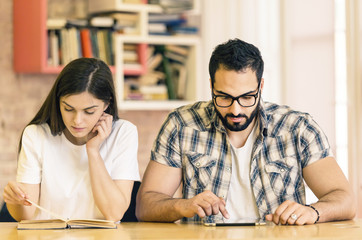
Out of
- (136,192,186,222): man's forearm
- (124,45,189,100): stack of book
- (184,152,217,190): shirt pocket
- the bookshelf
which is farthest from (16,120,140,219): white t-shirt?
(124,45,189,100): stack of book

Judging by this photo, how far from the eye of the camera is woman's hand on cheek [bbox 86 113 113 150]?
7.30 feet

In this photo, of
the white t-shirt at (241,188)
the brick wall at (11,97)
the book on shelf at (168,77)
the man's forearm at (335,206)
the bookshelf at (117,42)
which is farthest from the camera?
the book on shelf at (168,77)

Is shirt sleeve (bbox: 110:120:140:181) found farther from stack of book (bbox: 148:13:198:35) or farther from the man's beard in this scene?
stack of book (bbox: 148:13:198:35)

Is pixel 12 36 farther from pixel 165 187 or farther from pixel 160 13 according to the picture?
pixel 165 187

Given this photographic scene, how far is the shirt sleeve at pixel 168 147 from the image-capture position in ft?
8.02

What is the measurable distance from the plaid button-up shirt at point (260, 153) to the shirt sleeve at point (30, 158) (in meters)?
0.45

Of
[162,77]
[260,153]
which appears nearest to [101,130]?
[260,153]

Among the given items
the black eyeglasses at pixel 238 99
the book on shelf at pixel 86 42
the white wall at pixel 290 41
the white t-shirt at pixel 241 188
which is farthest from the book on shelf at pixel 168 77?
the black eyeglasses at pixel 238 99

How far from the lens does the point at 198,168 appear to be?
2449mm

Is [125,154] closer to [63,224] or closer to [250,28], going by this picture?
[63,224]

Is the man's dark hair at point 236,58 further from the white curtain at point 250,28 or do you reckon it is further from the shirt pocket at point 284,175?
the white curtain at point 250,28

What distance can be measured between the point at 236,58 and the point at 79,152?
0.67m

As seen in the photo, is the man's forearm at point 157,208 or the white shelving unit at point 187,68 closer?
the man's forearm at point 157,208

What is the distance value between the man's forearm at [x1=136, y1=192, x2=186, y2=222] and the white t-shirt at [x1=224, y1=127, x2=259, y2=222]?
25 cm
